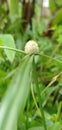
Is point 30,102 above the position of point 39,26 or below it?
below

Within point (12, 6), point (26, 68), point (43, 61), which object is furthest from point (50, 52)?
point (26, 68)

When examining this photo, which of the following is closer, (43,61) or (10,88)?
(10,88)

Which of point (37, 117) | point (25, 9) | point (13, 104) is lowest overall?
point (37, 117)

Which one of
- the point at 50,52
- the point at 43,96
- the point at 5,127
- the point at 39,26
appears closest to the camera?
the point at 5,127

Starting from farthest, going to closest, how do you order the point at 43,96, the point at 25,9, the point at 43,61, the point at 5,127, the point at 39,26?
the point at 25,9 → the point at 39,26 → the point at 43,61 → the point at 43,96 → the point at 5,127

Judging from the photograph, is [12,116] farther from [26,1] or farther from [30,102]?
[26,1]
